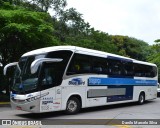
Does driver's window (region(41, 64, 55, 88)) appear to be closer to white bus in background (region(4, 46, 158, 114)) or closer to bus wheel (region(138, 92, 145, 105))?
white bus in background (region(4, 46, 158, 114))

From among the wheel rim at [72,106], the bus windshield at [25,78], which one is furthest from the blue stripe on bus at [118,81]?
the bus windshield at [25,78]

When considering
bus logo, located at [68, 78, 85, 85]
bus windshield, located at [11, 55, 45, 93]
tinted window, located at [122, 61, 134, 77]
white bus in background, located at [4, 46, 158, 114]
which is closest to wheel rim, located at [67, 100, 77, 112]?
white bus in background, located at [4, 46, 158, 114]

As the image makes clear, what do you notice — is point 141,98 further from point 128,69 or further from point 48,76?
point 48,76

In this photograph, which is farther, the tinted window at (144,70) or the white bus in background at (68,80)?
the tinted window at (144,70)

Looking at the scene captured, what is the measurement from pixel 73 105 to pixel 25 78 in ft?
9.47

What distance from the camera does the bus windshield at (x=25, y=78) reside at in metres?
12.9

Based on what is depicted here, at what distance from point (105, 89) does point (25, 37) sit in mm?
6368

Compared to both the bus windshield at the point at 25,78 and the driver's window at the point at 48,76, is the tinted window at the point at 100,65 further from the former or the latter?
the bus windshield at the point at 25,78

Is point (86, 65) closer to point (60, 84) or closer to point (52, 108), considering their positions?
point (60, 84)

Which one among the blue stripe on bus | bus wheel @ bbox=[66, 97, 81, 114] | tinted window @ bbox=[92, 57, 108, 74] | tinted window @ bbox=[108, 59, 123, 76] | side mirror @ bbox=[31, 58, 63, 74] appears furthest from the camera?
tinted window @ bbox=[108, 59, 123, 76]

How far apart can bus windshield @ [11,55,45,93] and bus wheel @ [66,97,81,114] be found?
2.36 metres

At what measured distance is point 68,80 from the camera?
1433 centimetres

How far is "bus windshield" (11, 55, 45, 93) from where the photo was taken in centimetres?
1290

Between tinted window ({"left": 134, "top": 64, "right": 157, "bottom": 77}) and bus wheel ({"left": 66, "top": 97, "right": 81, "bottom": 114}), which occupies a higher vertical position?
tinted window ({"left": 134, "top": 64, "right": 157, "bottom": 77})
